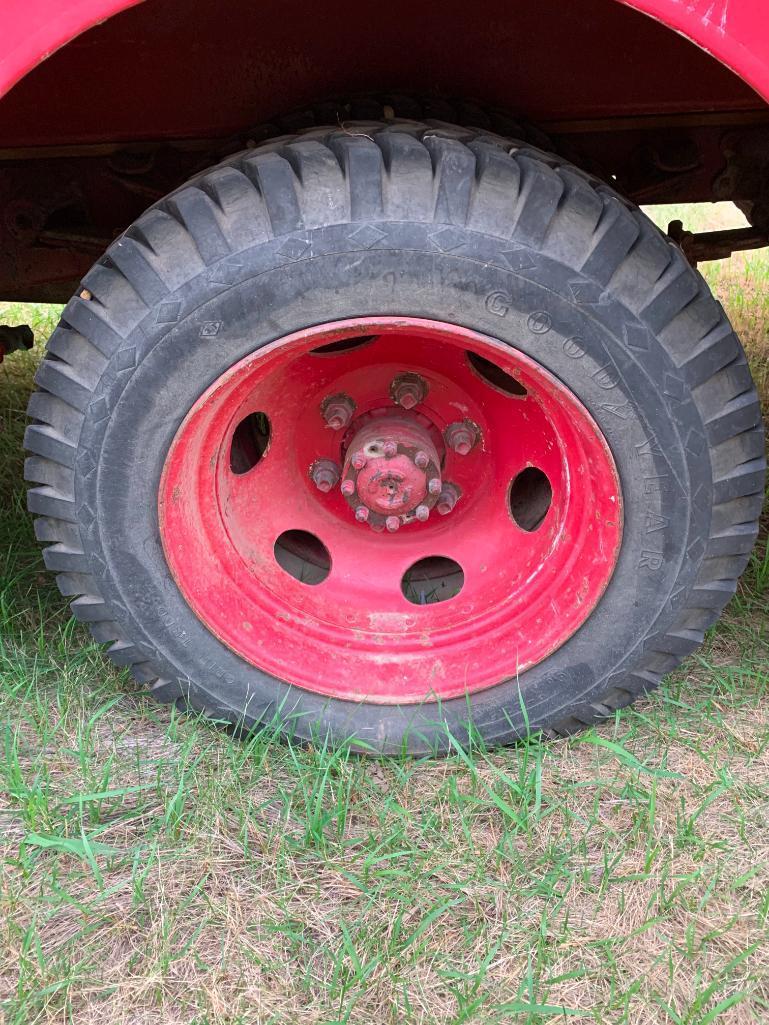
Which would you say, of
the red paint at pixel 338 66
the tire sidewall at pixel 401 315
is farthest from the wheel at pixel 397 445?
the red paint at pixel 338 66

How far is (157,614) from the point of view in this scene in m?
1.87

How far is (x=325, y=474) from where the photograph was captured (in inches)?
84.5

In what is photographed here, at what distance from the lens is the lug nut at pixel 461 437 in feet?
6.93

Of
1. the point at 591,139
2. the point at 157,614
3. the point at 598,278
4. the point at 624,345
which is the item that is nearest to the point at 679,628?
the point at 624,345

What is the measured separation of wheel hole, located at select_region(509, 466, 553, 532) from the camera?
2170 millimetres

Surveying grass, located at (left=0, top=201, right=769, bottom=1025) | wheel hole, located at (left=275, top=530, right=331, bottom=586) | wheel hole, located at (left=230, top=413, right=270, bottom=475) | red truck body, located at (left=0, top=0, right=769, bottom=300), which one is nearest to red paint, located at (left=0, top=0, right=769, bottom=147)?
red truck body, located at (left=0, top=0, right=769, bottom=300)

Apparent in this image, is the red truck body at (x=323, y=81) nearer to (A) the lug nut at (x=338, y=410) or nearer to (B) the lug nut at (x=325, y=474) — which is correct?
(A) the lug nut at (x=338, y=410)

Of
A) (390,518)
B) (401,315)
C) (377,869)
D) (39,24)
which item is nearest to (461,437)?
(390,518)

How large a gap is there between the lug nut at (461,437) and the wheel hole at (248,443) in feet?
1.43

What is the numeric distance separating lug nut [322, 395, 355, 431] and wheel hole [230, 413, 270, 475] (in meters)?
0.17

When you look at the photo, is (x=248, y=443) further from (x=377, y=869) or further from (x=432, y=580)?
(x=377, y=869)

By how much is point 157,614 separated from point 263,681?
26 centimetres

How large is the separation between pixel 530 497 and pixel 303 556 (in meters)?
0.57

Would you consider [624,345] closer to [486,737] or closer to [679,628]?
[679,628]
